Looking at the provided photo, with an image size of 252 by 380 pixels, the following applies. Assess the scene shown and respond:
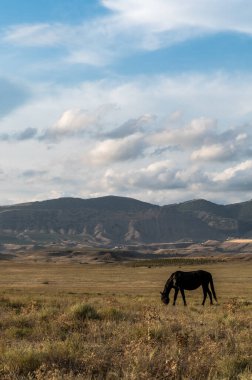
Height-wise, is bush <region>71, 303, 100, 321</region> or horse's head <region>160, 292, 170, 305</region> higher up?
bush <region>71, 303, 100, 321</region>

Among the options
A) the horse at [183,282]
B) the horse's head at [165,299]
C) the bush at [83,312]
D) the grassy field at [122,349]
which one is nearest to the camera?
the grassy field at [122,349]

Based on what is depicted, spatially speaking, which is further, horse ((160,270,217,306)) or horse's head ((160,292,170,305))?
horse ((160,270,217,306))

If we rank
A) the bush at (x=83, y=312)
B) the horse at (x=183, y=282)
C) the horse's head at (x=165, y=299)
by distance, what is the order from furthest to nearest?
the horse at (x=183, y=282), the horse's head at (x=165, y=299), the bush at (x=83, y=312)

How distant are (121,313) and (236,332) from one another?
506 centimetres

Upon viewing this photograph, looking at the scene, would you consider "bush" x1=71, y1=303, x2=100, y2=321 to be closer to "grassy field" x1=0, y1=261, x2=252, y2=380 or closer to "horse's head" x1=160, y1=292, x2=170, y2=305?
"grassy field" x1=0, y1=261, x2=252, y2=380

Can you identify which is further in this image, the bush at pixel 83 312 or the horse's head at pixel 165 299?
the horse's head at pixel 165 299

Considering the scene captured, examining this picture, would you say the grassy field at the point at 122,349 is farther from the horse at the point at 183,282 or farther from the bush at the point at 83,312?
the horse at the point at 183,282

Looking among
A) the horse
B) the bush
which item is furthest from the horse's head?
the bush

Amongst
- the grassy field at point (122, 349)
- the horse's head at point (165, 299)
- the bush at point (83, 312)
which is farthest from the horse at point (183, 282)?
the grassy field at point (122, 349)

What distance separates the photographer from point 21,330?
14.1 meters

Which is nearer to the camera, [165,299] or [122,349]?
[122,349]

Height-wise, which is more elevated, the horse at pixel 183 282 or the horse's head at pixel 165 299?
the horse at pixel 183 282

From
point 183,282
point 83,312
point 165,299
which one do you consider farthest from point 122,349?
point 183,282

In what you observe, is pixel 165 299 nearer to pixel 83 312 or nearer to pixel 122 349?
pixel 83 312
